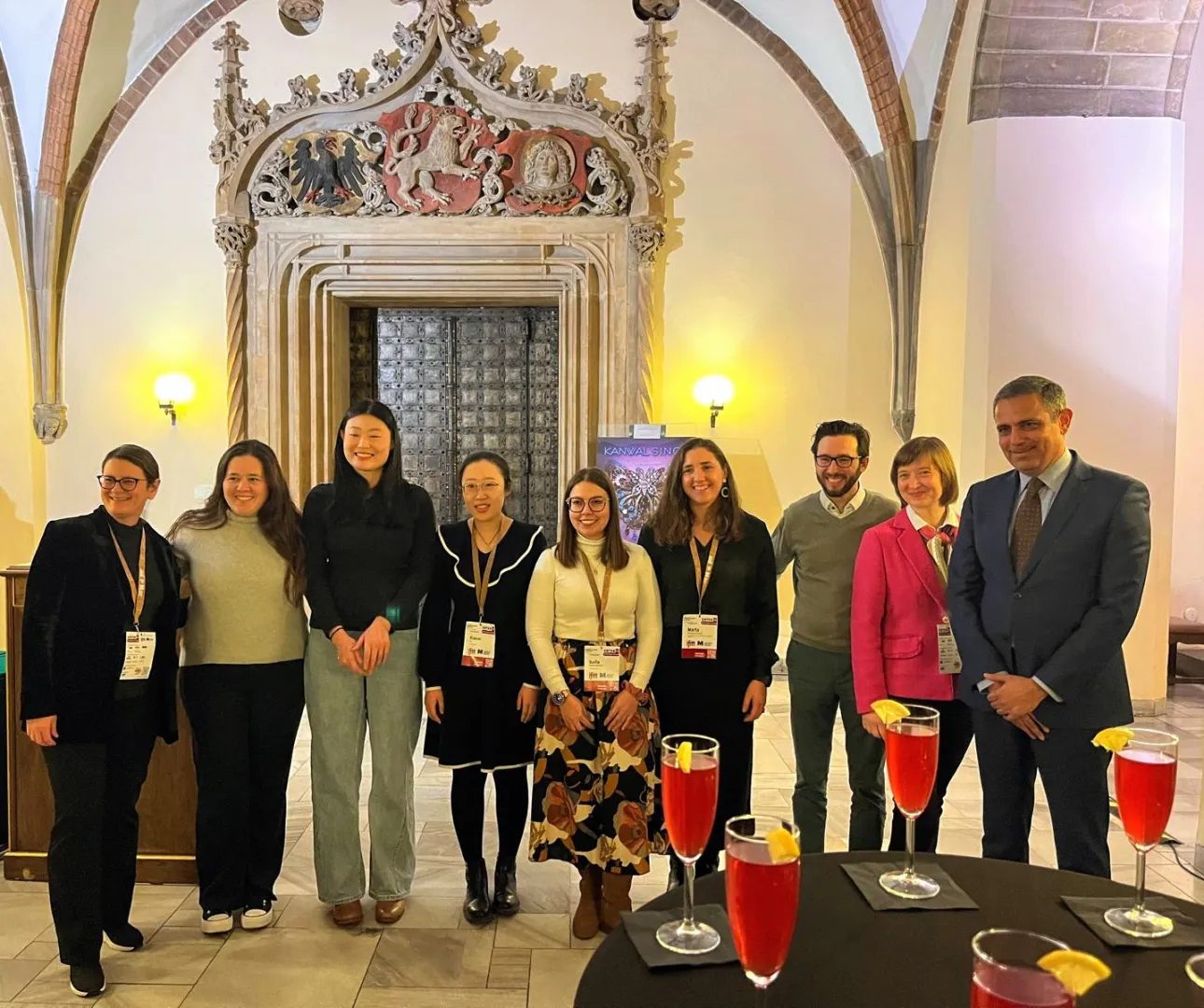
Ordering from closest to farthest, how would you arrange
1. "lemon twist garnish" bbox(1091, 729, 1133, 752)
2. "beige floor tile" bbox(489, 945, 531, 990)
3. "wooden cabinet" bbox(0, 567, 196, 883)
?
"lemon twist garnish" bbox(1091, 729, 1133, 752), "beige floor tile" bbox(489, 945, 531, 990), "wooden cabinet" bbox(0, 567, 196, 883)

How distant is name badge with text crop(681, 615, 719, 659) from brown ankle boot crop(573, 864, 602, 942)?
784 millimetres

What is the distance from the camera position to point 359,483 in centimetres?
281

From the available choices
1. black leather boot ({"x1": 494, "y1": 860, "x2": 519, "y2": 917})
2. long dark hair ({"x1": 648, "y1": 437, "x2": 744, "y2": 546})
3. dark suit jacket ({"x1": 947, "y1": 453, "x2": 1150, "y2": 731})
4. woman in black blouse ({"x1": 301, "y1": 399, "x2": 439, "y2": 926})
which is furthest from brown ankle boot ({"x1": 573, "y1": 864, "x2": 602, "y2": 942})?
dark suit jacket ({"x1": 947, "y1": 453, "x2": 1150, "y2": 731})

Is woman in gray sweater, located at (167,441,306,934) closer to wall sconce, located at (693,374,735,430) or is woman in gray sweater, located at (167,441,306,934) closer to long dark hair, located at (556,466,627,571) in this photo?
long dark hair, located at (556,466,627,571)

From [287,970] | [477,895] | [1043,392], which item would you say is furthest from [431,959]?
[1043,392]

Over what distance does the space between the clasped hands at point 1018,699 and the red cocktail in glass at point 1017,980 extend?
1601mm

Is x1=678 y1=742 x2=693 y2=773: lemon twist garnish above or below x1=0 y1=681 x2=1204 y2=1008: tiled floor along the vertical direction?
above

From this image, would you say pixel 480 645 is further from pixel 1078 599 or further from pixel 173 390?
pixel 173 390

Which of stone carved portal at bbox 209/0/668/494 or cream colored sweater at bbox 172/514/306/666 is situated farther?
stone carved portal at bbox 209/0/668/494

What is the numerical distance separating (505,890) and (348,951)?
0.55 m

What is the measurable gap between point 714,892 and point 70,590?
2020 mm

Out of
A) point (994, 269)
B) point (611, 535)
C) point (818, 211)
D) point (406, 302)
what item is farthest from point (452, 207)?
point (611, 535)

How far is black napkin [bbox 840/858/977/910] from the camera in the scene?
1.29 m

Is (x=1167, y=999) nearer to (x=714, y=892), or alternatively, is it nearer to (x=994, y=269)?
(x=714, y=892)
